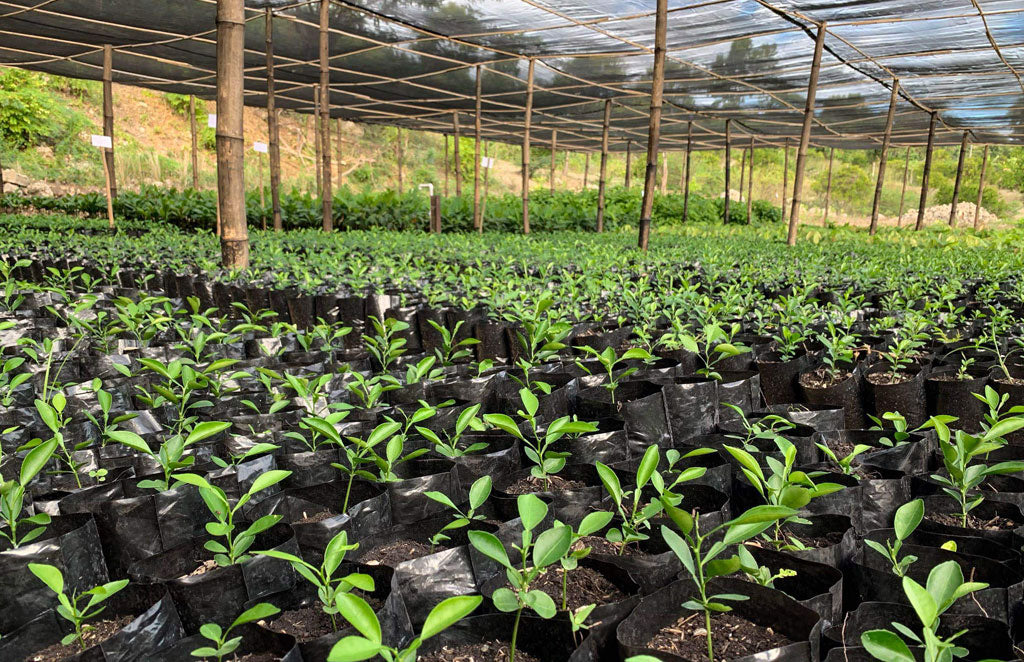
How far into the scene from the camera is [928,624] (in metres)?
0.83

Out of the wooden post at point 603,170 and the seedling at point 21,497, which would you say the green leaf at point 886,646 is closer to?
the seedling at point 21,497

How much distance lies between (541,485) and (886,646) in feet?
3.00

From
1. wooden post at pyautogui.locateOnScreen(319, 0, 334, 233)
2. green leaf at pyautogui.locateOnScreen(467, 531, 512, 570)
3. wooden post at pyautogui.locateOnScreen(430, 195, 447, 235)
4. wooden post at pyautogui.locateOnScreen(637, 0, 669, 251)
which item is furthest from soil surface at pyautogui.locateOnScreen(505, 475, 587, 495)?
wooden post at pyautogui.locateOnScreen(430, 195, 447, 235)

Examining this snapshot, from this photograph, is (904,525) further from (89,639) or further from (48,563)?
(48,563)

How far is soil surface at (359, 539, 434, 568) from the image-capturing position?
131 cm

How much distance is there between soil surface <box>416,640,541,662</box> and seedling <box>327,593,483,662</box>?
243mm

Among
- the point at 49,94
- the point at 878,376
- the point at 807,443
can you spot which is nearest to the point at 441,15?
the point at 878,376

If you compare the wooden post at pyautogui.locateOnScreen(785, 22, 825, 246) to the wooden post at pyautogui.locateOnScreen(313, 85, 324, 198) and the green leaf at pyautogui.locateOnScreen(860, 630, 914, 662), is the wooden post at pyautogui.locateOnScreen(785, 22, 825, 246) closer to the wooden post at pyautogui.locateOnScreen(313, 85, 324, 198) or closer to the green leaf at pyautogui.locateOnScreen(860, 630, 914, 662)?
the wooden post at pyautogui.locateOnScreen(313, 85, 324, 198)

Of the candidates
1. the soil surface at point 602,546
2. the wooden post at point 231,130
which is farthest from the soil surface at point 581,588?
the wooden post at point 231,130

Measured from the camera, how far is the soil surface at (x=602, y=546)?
52.1 inches

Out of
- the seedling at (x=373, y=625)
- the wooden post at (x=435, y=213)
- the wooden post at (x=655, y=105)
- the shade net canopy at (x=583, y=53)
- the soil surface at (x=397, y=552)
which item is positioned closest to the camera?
the seedling at (x=373, y=625)

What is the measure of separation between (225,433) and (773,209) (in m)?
26.5

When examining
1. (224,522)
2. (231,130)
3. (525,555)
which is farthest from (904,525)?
(231,130)

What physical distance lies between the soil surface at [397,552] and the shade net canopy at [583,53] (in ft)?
28.5
